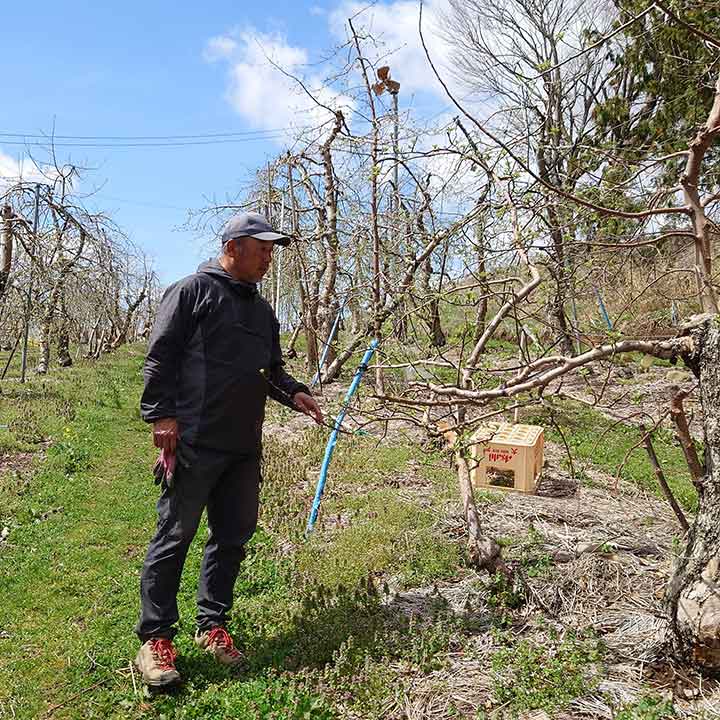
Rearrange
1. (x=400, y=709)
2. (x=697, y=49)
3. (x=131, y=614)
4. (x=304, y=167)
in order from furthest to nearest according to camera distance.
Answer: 1. (x=304, y=167)
2. (x=697, y=49)
3. (x=131, y=614)
4. (x=400, y=709)

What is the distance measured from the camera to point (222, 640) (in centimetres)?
326

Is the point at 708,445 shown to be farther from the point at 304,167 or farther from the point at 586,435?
the point at 304,167

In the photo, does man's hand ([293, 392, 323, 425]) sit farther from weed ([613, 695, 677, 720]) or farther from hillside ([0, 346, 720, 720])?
weed ([613, 695, 677, 720])

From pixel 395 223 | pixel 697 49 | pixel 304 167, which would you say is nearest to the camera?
pixel 395 223

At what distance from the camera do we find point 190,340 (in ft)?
10.3

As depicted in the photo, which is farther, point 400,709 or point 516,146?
point 516,146

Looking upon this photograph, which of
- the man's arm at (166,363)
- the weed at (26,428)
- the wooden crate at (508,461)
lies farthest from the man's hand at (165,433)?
the weed at (26,428)

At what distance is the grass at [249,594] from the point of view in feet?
9.80

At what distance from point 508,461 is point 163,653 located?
3617 mm

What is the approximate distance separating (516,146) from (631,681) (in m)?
2.64

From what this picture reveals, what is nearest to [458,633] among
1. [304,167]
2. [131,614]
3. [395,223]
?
[131,614]

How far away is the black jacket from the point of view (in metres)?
3.04

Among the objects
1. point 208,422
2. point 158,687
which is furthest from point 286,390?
point 158,687

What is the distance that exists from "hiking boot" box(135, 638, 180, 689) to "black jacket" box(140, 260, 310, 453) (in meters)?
0.94
